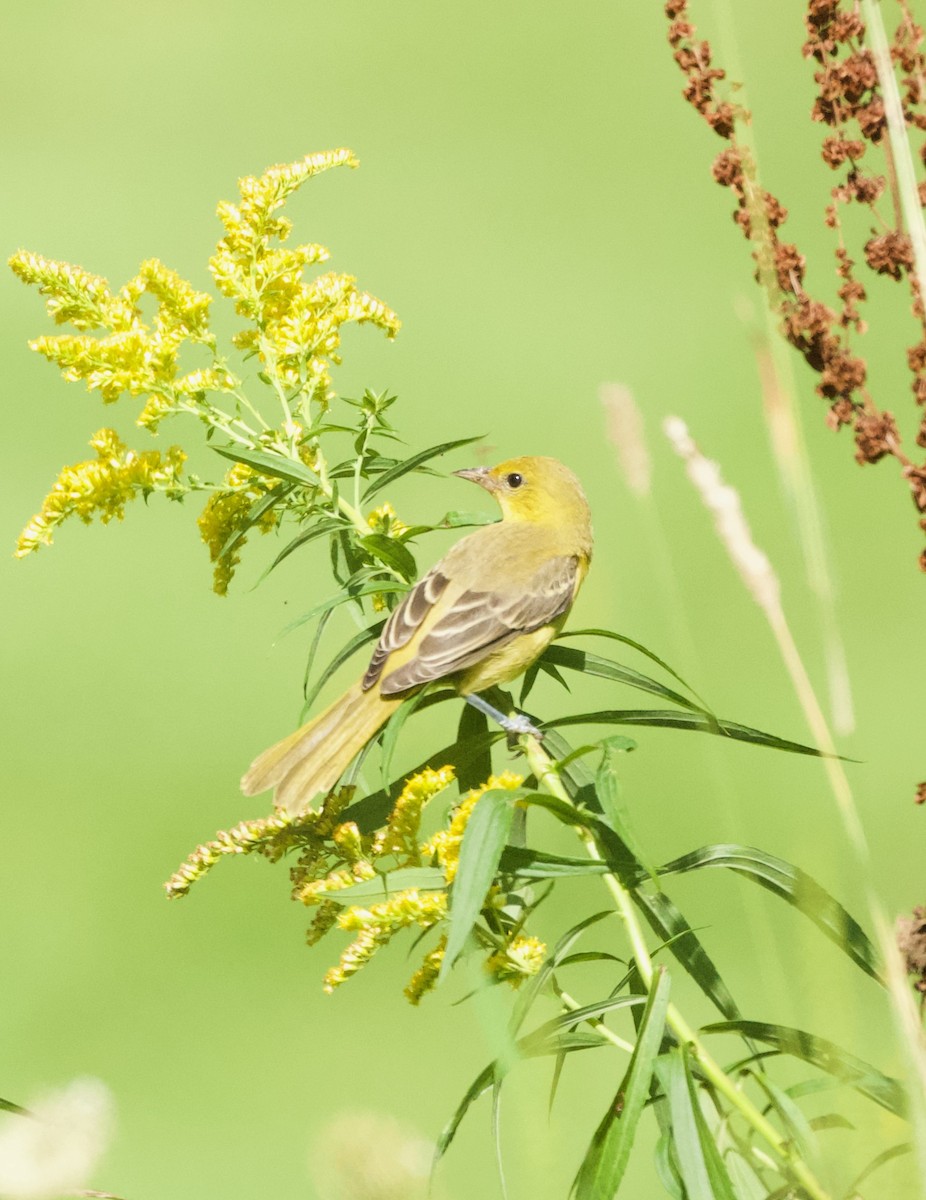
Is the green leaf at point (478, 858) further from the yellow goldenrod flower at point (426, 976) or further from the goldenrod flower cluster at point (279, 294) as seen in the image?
the goldenrod flower cluster at point (279, 294)

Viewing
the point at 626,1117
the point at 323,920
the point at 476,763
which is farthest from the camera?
the point at 476,763

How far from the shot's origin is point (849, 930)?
590 mm

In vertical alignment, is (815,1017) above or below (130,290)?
below

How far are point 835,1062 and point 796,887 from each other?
0.07 metres

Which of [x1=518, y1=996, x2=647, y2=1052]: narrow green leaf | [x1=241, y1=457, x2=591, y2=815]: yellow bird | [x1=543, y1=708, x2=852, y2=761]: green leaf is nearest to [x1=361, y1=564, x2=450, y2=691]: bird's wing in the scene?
[x1=241, y1=457, x2=591, y2=815]: yellow bird

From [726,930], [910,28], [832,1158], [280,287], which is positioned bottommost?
[832,1158]

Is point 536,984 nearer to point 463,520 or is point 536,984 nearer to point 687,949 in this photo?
point 687,949

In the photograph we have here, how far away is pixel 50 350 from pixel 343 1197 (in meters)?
0.42

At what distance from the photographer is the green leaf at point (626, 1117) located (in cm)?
51

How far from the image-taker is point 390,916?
1.78ft

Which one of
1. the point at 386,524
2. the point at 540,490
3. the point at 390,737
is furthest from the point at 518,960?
the point at 540,490

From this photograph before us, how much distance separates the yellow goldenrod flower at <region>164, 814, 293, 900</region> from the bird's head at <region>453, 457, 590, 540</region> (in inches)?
19.1

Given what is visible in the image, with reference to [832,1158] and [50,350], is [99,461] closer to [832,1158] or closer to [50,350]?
[50,350]

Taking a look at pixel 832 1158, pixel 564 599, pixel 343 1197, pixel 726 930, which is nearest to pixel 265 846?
pixel 343 1197
